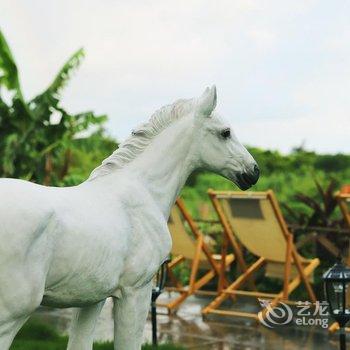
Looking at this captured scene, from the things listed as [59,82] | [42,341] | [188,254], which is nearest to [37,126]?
[59,82]

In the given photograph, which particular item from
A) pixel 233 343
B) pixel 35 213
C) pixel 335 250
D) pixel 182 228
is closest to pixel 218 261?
pixel 182 228

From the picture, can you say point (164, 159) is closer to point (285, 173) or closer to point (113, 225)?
point (113, 225)

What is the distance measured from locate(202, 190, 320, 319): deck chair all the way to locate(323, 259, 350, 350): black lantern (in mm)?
2199

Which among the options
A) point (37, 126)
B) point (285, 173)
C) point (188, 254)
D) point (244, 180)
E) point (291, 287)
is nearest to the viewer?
point (244, 180)

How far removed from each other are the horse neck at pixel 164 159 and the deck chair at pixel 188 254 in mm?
4175

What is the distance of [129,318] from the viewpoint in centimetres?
352

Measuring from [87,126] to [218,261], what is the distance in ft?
16.8

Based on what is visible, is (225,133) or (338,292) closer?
(225,133)

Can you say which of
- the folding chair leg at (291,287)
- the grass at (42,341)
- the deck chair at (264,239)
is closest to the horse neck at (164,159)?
the grass at (42,341)

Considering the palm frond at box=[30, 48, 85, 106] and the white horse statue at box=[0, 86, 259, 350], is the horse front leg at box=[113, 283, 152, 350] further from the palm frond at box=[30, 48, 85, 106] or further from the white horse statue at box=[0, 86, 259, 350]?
the palm frond at box=[30, 48, 85, 106]

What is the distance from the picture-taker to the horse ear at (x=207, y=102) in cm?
370

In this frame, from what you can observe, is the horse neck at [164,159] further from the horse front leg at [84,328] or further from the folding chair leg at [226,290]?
the folding chair leg at [226,290]

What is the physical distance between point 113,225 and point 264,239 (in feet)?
14.2

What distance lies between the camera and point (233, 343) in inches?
251
